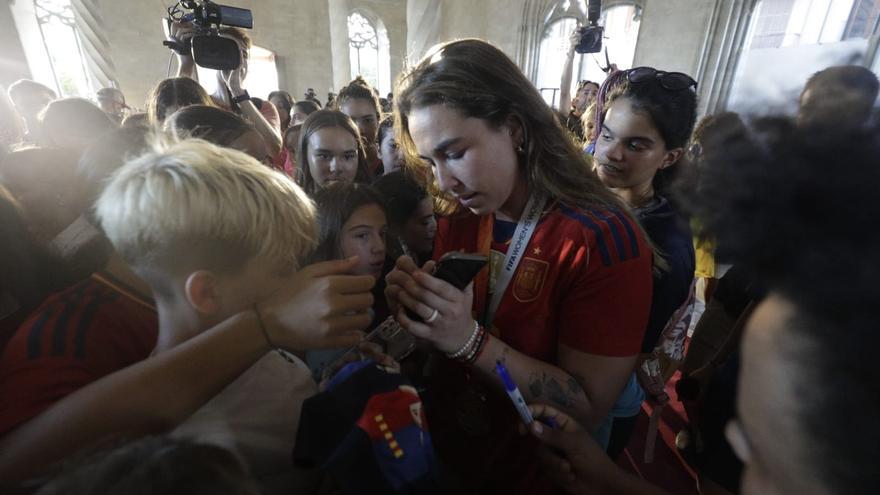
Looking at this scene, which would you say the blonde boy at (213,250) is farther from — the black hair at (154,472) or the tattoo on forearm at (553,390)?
the tattoo on forearm at (553,390)

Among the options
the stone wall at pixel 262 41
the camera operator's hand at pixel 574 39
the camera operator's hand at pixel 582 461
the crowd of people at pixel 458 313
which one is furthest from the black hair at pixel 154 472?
the stone wall at pixel 262 41

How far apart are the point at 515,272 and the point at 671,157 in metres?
1.32

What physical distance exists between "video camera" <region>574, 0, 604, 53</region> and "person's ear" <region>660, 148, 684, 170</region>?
271 cm

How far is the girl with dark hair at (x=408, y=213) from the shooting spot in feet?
6.92

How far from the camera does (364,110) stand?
12.7 ft

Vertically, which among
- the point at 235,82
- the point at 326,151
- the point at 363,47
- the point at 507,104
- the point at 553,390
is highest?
the point at 363,47

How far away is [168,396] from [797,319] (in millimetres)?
1108

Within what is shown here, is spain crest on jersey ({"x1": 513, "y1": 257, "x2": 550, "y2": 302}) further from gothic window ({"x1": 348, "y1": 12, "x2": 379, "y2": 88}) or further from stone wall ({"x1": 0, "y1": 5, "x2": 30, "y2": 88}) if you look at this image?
gothic window ({"x1": 348, "y1": 12, "x2": 379, "y2": 88})

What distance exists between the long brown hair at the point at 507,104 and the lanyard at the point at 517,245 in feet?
0.21

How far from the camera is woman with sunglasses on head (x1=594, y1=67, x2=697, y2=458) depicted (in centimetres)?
147

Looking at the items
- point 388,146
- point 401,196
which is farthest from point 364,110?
point 401,196

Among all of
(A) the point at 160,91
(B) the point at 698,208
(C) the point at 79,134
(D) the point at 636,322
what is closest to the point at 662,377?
(D) the point at 636,322

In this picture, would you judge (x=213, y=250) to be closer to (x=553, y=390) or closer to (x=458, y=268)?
(x=458, y=268)

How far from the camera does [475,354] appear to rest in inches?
40.5
